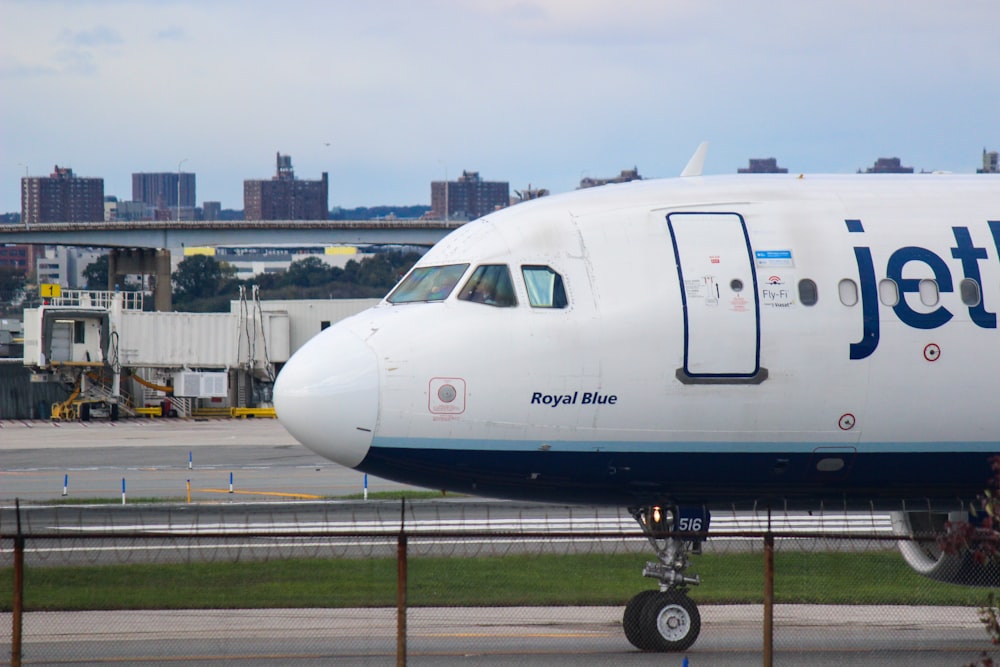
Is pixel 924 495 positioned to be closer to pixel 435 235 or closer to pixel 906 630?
pixel 906 630

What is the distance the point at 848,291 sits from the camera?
1602 centimetres

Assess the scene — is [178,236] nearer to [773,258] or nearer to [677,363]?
[773,258]

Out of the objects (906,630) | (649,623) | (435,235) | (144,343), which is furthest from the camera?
(435,235)

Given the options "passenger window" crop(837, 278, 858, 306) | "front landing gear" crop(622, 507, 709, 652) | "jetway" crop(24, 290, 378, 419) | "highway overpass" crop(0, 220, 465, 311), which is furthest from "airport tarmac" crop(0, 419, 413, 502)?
"highway overpass" crop(0, 220, 465, 311)

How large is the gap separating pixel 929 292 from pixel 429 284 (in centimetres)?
612

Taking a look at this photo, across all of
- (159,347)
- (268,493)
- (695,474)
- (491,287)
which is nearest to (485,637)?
(695,474)

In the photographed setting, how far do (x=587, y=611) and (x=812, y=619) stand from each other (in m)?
3.57

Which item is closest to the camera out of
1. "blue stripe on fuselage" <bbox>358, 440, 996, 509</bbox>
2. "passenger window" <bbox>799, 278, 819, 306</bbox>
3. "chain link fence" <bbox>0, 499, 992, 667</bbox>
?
"blue stripe on fuselage" <bbox>358, 440, 996, 509</bbox>

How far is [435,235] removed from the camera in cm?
11856

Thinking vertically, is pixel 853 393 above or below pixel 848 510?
above

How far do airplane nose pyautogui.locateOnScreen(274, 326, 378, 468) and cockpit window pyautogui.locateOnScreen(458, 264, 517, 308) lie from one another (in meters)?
1.46

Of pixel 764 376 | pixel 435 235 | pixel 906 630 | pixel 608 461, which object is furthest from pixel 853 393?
pixel 435 235

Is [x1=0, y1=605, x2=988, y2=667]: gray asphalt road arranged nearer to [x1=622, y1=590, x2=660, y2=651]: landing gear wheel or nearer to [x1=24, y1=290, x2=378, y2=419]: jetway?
[x1=622, y1=590, x2=660, y2=651]: landing gear wheel

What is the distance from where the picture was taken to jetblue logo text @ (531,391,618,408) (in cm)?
1544
